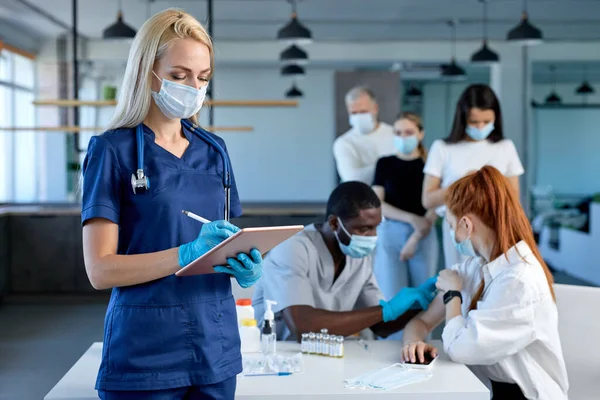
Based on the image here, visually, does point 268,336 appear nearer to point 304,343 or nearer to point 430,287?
point 304,343

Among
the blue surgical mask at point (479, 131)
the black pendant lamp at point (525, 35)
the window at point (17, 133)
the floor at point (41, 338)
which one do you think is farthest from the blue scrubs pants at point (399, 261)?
the window at point (17, 133)

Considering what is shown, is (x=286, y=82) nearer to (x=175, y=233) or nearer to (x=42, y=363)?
(x=42, y=363)

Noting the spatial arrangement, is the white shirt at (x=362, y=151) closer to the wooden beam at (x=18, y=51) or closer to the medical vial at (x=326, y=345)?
the medical vial at (x=326, y=345)

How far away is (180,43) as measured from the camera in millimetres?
1454

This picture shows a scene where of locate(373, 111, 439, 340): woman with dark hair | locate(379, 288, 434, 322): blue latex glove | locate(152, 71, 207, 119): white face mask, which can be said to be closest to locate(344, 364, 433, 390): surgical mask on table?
locate(379, 288, 434, 322): blue latex glove

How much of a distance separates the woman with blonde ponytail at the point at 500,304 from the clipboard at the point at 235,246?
2.59 ft

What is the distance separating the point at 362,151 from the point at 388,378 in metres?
2.72

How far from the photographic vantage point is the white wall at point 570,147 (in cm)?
1697

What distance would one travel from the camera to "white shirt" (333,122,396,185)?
4.39 meters

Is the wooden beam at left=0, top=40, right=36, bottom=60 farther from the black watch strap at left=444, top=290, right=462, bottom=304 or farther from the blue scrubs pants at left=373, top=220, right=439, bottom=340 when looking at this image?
the black watch strap at left=444, top=290, right=462, bottom=304

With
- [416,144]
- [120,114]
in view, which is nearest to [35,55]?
[416,144]

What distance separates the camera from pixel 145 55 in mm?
1449

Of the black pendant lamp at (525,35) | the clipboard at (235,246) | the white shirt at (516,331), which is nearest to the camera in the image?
the clipboard at (235,246)

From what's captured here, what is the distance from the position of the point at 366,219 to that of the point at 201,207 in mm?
1180
